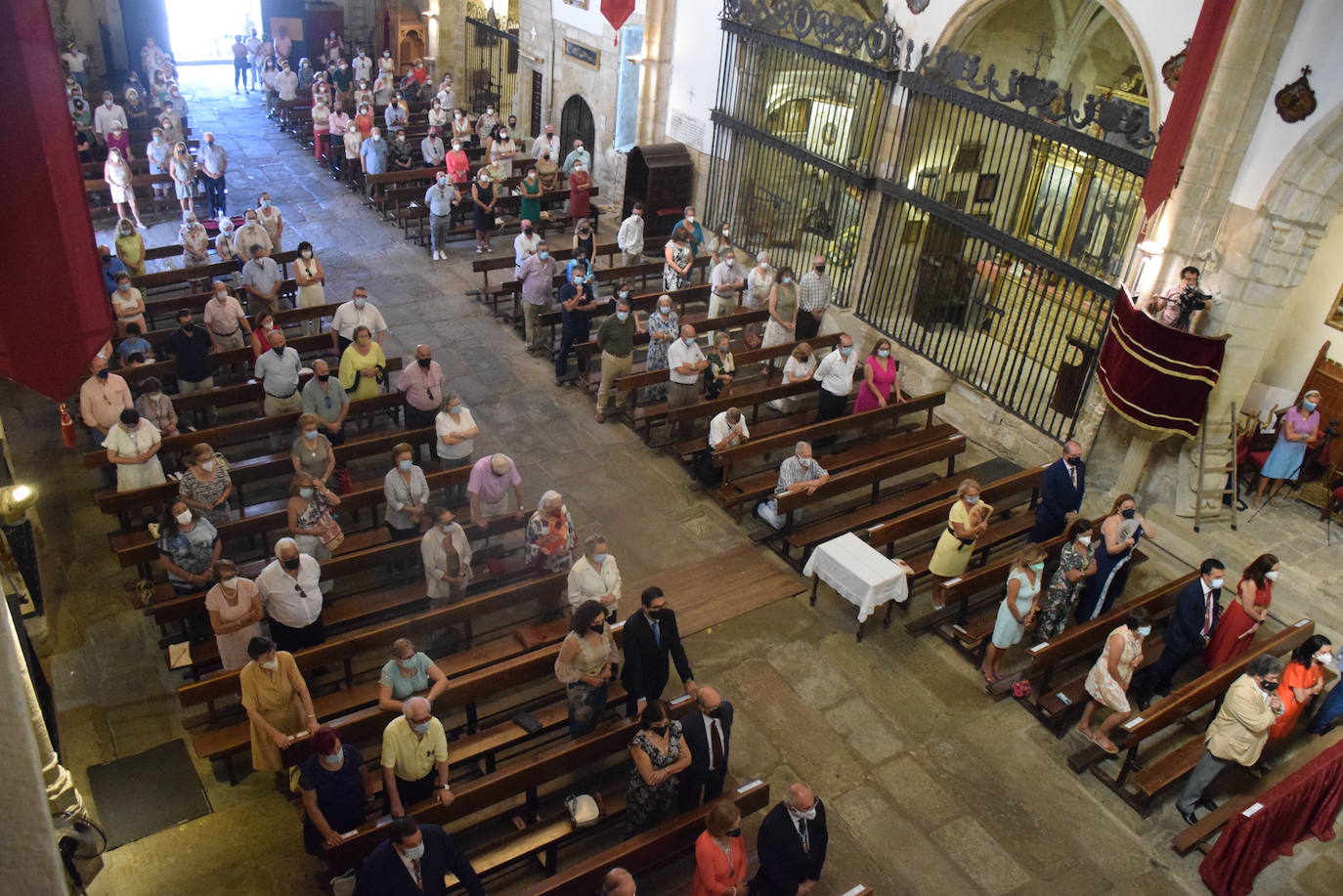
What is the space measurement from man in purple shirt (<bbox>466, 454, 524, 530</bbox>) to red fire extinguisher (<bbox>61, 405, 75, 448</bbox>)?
4.61 m

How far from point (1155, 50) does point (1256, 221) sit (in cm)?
213

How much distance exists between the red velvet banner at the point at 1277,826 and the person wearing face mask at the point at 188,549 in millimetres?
7925

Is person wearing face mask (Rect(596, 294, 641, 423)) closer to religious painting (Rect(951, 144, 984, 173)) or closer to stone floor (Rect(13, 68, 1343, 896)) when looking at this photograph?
stone floor (Rect(13, 68, 1343, 896))

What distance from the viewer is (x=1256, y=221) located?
10.2m

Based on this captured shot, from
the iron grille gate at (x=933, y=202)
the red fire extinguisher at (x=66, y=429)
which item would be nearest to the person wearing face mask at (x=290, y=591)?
the red fire extinguisher at (x=66, y=429)

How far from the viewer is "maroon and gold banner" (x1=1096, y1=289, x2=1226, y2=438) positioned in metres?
10.5

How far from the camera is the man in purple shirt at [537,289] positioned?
1390 centimetres

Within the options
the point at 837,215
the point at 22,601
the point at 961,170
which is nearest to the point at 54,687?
the point at 22,601

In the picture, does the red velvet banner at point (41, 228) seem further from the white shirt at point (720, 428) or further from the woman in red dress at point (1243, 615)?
the woman in red dress at point (1243, 615)

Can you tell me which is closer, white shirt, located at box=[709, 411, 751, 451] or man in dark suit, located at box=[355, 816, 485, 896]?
man in dark suit, located at box=[355, 816, 485, 896]

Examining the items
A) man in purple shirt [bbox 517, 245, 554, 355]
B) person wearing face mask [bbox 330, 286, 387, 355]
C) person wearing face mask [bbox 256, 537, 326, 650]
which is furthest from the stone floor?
man in purple shirt [bbox 517, 245, 554, 355]

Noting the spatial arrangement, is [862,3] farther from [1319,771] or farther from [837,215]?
[1319,771]

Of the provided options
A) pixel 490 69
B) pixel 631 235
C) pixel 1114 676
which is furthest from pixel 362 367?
pixel 490 69

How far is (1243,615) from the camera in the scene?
9055 millimetres
